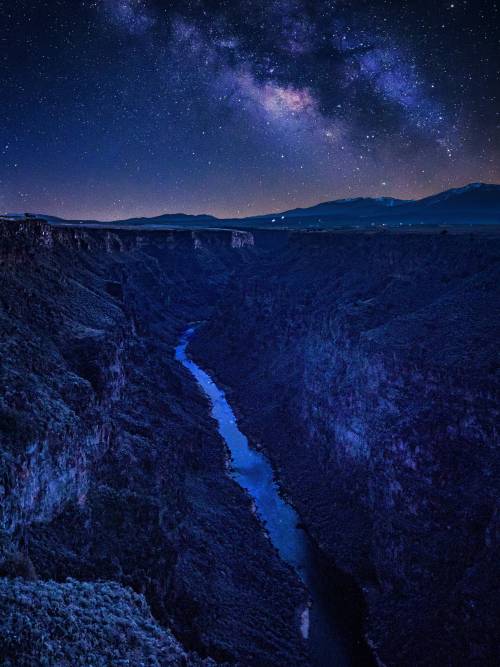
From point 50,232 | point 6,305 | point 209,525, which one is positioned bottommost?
point 209,525

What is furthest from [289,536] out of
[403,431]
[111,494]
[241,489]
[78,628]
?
[78,628]

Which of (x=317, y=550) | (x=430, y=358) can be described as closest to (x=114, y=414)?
(x=317, y=550)

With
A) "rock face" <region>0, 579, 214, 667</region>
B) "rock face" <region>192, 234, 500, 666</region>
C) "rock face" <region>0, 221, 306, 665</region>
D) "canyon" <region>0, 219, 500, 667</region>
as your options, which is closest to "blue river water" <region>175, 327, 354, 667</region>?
"canyon" <region>0, 219, 500, 667</region>

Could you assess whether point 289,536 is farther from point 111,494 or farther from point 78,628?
point 78,628

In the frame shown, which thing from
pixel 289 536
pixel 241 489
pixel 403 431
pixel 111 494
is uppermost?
pixel 403 431

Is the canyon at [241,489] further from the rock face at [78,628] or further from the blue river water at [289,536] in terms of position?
the blue river water at [289,536]

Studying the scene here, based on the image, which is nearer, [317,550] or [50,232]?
[317,550]

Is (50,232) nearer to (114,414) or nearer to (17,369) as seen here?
(114,414)
